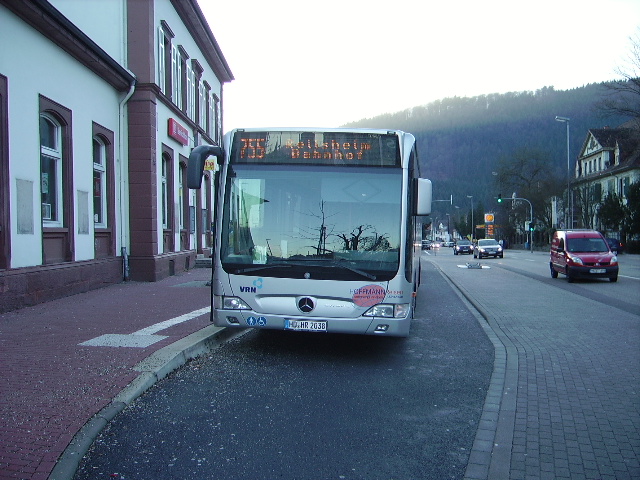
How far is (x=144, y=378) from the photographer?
18.5 ft

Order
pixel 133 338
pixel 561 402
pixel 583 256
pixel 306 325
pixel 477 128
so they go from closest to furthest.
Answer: pixel 561 402
pixel 306 325
pixel 133 338
pixel 583 256
pixel 477 128

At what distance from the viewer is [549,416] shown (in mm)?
5008

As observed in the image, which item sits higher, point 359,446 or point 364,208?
point 364,208

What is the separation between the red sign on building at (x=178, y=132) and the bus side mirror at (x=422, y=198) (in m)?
13.6

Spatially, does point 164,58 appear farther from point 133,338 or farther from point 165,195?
point 133,338

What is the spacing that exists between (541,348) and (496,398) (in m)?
2.76

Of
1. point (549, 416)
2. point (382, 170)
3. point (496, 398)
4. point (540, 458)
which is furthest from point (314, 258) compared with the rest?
point (540, 458)

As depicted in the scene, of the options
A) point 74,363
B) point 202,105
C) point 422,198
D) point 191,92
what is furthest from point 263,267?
point 202,105

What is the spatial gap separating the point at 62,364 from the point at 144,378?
1.14 meters

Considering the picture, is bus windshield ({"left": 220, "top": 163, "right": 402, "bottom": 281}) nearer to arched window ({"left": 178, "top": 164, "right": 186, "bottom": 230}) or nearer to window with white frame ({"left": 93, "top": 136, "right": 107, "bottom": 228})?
window with white frame ({"left": 93, "top": 136, "right": 107, "bottom": 228})

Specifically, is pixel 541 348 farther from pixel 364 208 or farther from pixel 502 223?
pixel 502 223

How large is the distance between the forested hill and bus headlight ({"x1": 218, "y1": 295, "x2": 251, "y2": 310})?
11610 cm

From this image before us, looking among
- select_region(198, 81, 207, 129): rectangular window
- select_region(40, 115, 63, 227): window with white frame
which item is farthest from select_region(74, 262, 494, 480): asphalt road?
select_region(198, 81, 207, 129): rectangular window

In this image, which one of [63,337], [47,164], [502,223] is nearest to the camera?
[63,337]
